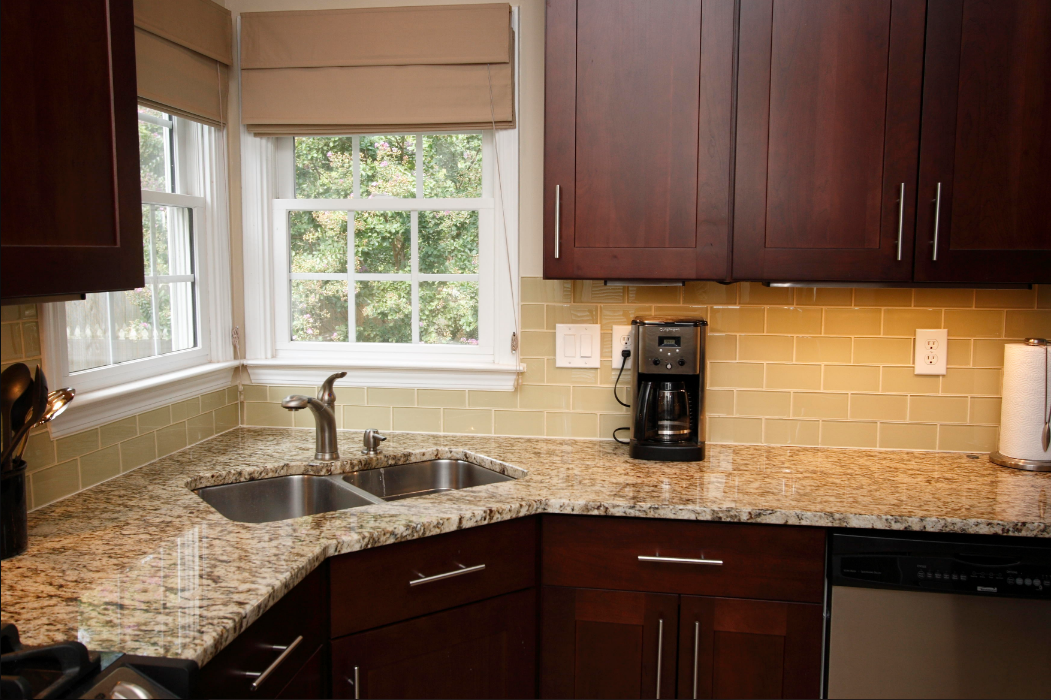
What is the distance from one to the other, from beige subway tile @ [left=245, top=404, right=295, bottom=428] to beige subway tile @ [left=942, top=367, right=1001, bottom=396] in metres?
1.98

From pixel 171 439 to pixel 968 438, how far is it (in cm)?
226

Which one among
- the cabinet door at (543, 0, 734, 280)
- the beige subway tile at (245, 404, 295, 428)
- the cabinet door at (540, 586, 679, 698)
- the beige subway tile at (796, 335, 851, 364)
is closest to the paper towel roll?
the beige subway tile at (796, 335, 851, 364)

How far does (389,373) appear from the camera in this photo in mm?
2527

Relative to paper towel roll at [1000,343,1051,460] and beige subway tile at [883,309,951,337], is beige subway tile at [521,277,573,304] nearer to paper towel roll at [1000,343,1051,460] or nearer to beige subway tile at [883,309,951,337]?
beige subway tile at [883,309,951,337]

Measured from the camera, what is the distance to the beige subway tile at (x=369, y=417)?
254 centimetres

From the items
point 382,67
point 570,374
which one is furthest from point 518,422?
point 382,67

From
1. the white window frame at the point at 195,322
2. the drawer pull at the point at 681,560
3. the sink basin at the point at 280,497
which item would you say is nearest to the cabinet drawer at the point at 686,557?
the drawer pull at the point at 681,560

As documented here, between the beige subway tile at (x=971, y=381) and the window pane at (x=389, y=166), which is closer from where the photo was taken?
the beige subway tile at (x=971, y=381)

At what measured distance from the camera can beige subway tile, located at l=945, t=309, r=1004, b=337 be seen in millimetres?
2311

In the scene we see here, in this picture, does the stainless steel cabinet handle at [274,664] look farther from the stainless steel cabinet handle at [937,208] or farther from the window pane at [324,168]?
the stainless steel cabinet handle at [937,208]

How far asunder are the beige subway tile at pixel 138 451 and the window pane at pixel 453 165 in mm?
1083

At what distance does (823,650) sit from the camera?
6.07 ft

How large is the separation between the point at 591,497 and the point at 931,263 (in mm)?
1011

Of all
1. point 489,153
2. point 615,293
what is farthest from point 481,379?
point 489,153
